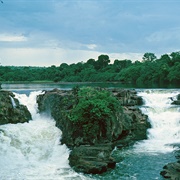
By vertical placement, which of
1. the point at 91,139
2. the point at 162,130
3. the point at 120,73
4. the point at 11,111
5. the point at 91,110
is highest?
the point at 120,73

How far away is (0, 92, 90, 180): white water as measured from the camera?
1444 centimetres

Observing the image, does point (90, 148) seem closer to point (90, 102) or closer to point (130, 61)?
point (90, 102)

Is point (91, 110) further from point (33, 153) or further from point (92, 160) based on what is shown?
point (33, 153)


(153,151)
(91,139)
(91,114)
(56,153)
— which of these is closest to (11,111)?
(56,153)

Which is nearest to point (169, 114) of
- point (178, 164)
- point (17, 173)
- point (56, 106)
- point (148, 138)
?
point (148, 138)

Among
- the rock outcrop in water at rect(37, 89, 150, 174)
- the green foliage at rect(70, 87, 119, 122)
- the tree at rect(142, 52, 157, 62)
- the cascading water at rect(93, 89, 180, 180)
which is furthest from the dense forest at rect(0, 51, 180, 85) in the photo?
the green foliage at rect(70, 87, 119, 122)

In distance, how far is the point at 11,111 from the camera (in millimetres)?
22250

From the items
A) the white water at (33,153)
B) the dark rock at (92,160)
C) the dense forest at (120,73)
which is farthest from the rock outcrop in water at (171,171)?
the dense forest at (120,73)

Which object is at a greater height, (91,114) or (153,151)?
(91,114)

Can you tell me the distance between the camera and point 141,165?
15.8 m

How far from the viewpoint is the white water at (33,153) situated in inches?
568

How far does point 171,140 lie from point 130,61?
80318mm

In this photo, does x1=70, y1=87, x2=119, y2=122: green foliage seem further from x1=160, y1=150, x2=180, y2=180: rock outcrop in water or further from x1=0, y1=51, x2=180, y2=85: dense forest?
x1=0, y1=51, x2=180, y2=85: dense forest

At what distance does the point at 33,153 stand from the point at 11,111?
217 inches
